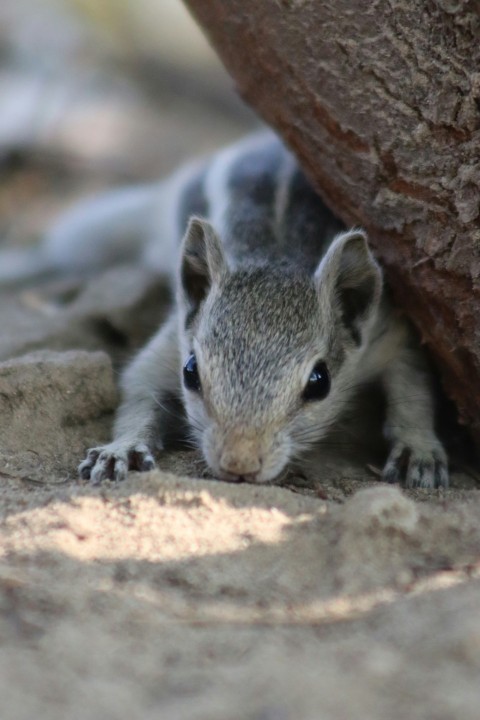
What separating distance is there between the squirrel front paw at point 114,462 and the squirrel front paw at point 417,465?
43.0 inches

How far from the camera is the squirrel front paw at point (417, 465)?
161 inches

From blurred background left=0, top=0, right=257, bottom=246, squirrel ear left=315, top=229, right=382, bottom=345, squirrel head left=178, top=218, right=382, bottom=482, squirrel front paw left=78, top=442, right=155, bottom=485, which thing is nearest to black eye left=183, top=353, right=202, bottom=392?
squirrel head left=178, top=218, right=382, bottom=482

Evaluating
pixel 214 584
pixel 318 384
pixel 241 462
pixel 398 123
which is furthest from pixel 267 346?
pixel 214 584

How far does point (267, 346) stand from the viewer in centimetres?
384

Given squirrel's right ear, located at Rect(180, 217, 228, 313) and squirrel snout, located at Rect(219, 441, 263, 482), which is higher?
squirrel's right ear, located at Rect(180, 217, 228, 313)

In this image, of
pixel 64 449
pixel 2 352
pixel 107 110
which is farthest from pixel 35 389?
pixel 107 110

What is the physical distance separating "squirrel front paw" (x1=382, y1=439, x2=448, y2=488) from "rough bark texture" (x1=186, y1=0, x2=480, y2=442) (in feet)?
0.79

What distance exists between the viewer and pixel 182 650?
96.7 inches

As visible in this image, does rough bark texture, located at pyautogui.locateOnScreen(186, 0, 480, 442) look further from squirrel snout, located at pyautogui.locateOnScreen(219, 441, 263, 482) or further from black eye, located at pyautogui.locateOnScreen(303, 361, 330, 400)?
squirrel snout, located at pyautogui.locateOnScreen(219, 441, 263, 482)

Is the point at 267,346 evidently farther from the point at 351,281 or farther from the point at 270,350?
the point at 351,281

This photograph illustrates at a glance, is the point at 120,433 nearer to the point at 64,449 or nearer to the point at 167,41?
the point at 64,449

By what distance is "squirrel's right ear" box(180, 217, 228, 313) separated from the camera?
4.29m

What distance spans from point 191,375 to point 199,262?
72 centimetres

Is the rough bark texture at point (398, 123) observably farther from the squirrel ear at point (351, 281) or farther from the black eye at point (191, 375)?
the black eye at point (191, 375)
